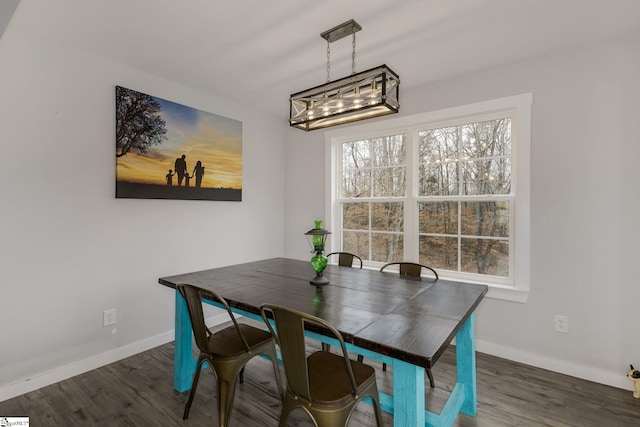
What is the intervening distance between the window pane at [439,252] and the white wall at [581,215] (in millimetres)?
475

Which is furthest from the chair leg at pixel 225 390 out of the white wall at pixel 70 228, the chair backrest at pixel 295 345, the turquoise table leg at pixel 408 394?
the white wall at pixel 70 228

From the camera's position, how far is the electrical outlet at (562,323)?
2.49 m

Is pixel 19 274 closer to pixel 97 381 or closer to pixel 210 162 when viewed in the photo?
pixel 97 381

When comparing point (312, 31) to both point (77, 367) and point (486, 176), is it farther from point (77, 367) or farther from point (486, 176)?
point (77, 367)

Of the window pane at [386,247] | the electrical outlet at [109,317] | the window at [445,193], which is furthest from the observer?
the window pane at [386,247]

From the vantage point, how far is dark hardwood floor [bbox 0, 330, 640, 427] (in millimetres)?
1937

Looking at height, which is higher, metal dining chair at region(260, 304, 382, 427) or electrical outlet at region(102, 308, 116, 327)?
metal dining chair at region(260, 304, 382, 427)

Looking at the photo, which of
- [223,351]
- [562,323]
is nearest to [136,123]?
[223,351]

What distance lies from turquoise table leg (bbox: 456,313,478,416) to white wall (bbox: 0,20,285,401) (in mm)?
2673

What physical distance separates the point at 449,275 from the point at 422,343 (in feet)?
6.62

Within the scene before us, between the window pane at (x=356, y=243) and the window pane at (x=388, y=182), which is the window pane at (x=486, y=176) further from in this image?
the window pane at (x=356, y=243)

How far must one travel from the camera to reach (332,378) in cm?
155

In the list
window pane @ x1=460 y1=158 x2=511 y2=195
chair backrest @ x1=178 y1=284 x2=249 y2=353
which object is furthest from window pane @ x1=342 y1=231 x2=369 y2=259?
chair backrest @ x1=178 y1=284 x2=249 y2=353

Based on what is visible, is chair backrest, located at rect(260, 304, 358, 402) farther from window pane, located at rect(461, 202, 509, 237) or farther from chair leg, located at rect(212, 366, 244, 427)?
window pane, located at rect(461, 202, 509, 237)
